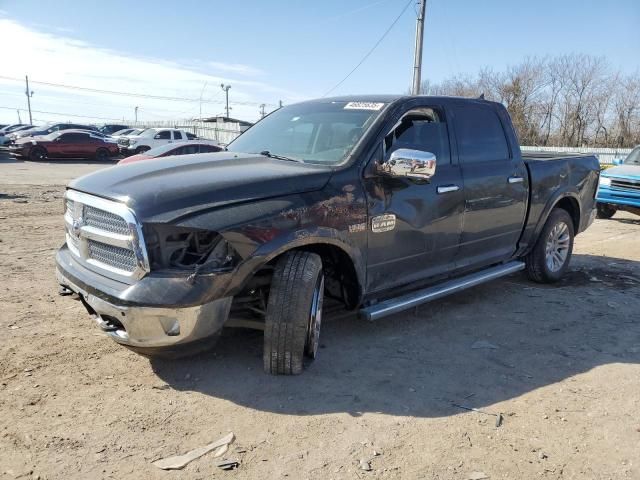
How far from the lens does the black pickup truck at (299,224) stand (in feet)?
10.3

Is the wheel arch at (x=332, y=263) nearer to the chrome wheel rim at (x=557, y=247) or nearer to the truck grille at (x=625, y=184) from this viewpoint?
the chrome wheel rim at (x=557, y=247)

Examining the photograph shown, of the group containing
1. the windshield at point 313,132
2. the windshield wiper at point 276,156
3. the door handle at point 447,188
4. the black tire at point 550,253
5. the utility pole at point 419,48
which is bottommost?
the black tire at point 550,253

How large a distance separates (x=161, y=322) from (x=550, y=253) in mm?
4743

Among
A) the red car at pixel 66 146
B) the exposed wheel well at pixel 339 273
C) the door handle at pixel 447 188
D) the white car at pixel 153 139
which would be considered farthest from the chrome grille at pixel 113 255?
the red car at pixel 66 146

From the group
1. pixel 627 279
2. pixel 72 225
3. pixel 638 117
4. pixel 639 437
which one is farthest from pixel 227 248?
pixel 638 117

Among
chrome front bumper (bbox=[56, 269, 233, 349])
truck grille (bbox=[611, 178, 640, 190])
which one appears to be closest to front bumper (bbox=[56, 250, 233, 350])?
chrome front bumper (bbox=[56, 269, 233, 349])

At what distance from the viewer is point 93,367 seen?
3.75m

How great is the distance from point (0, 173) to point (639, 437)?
21.1 meters

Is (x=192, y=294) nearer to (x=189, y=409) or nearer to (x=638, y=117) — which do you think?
(x=189, y=409)

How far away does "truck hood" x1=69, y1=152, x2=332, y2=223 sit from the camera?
10.3 ft

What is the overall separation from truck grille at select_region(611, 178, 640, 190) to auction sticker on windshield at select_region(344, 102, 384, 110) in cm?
913

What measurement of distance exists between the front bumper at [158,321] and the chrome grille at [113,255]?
8.1 inches

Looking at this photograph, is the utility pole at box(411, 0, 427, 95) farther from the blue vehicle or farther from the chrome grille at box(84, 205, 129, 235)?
the chrome grille at box(84, 205, 129, 235)

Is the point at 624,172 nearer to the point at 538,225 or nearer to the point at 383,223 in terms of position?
the point at 538,225
